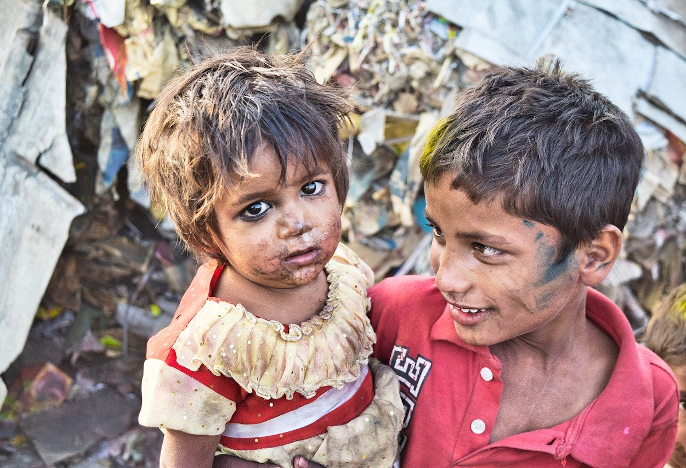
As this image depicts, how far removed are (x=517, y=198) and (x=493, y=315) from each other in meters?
0.30

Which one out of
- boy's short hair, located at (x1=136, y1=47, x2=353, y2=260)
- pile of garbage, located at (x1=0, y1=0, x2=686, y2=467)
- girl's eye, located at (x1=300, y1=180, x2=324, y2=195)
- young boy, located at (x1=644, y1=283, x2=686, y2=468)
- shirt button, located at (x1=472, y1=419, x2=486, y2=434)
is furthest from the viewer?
pile of garbage, located at (x1=0, y1=0, x2=686, y2=467)

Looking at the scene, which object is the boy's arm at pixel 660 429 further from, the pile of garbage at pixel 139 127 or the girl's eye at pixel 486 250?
the pile of garbage at pixel 139 127

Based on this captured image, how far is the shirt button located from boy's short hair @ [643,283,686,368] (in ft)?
3.20

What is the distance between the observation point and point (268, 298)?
4.99 feet

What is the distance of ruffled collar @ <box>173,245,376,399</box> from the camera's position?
139 cm

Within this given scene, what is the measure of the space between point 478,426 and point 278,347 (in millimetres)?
547

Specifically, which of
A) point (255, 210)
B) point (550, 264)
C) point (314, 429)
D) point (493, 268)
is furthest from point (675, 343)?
point (255, 210)

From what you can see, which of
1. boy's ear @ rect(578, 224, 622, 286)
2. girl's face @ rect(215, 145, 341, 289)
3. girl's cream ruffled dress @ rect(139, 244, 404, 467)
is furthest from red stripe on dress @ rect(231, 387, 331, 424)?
boy's ear @ rect(578, 224, 622, 286)

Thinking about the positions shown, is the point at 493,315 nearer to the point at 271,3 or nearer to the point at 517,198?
the point at 517,198

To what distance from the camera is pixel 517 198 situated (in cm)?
139

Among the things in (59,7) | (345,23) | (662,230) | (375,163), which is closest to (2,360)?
(59,7)

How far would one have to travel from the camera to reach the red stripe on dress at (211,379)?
139 centimetres

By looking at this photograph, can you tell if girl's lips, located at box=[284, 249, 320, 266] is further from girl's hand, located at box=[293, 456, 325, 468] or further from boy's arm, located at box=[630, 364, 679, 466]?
boy's arm, located at box=[630, 364, 679, 466]

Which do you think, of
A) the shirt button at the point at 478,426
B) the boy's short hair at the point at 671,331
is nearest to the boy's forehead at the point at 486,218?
the shirt button at the point at 478,426
